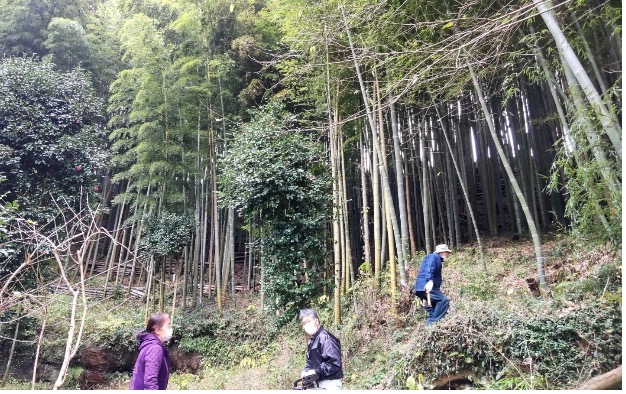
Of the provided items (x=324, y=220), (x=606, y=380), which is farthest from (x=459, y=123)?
(x=606, y=380)

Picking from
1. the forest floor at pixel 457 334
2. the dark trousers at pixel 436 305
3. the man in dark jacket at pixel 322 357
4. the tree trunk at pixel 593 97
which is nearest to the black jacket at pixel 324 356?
the man in dark jacket at pixel 322 357

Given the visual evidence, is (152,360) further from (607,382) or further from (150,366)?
(607,382)

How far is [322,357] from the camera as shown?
2250 millimetres

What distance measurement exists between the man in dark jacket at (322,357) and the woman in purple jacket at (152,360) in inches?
30.6

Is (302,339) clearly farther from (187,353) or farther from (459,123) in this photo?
(459,123)

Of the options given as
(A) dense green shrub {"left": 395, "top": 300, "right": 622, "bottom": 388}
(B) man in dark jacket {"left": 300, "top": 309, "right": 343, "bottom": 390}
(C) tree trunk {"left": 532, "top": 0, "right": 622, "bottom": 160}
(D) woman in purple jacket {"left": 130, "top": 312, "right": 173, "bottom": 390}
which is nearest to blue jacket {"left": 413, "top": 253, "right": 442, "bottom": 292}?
(A) dense green shrub {"left": 395, "top": 300, "right": 622, "bottom": 388}

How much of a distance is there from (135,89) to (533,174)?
749cm

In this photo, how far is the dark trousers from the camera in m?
3.47

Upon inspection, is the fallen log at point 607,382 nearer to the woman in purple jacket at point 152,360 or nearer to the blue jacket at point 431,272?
the blue jacket at point 431,272

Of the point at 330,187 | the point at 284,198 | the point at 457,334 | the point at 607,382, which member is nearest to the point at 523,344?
the point at 457,334

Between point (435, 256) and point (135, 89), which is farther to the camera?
point (135, 89)

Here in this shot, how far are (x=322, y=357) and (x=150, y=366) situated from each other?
0.94 metres

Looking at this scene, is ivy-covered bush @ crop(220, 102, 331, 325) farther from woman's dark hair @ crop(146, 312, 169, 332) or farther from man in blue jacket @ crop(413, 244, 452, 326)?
woman's dark hair @ crop(146, 312, 169, 332)

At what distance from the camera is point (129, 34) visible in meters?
6.93
